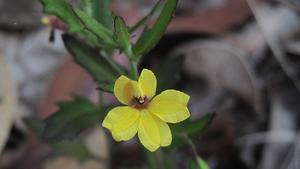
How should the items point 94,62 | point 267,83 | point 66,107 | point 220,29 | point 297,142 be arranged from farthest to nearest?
1. point 220,29
2. point 267,83
3. point 297,142
4. point 66,107
5. point 94,62

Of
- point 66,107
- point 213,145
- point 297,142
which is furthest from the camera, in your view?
point 213,145

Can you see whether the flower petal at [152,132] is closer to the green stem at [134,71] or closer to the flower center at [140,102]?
the flower center at [140,102]

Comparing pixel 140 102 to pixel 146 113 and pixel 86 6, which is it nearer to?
pixel 146 113

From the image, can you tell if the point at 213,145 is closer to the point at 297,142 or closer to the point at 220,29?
the point at 297,142

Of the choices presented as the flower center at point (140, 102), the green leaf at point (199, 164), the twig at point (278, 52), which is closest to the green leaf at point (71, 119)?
the green leaf at point (199, 164)

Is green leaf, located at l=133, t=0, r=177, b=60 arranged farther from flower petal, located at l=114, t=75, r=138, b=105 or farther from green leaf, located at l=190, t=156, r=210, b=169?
green leaf, located at l=190, t=156, r=210, b=169

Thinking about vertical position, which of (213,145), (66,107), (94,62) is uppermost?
(94,62)

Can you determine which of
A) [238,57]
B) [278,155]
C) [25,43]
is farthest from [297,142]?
[25,43]
